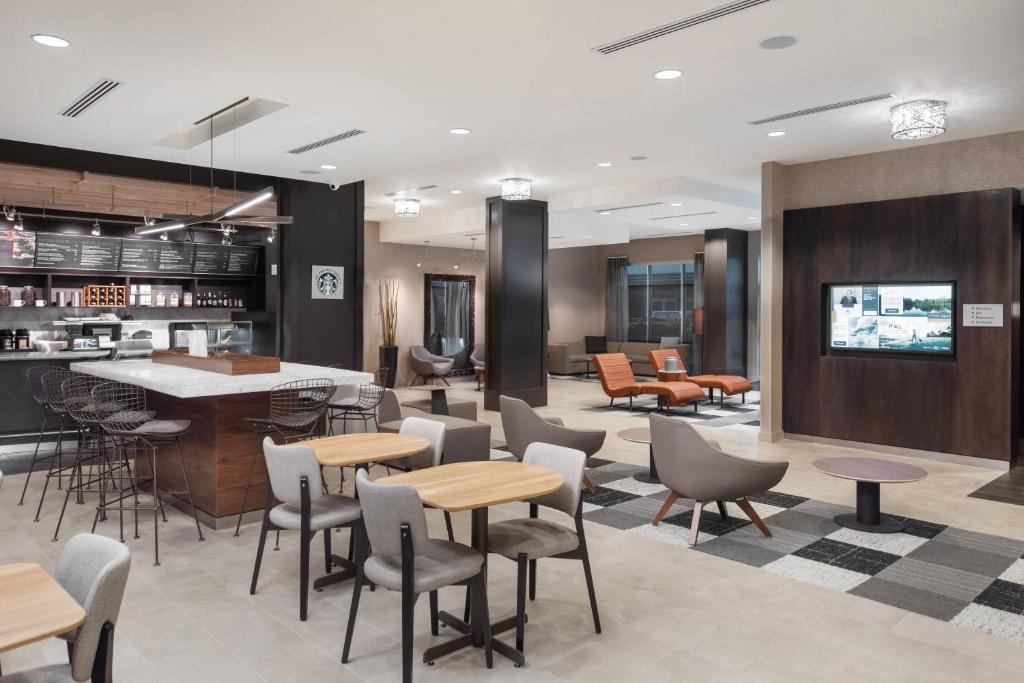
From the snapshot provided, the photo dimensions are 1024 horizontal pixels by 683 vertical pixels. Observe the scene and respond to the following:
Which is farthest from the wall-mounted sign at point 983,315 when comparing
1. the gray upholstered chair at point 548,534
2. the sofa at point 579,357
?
the sofa at point 579,357

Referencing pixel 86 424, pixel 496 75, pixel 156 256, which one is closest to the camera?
pixel 496 75

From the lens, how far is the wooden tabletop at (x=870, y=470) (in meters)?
4.73

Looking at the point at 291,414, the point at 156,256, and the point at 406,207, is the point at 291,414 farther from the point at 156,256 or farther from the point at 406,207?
the point at 406,207

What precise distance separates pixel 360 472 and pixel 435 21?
2.46 metres

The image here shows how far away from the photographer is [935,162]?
23.3ft

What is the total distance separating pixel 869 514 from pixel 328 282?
21.0ft

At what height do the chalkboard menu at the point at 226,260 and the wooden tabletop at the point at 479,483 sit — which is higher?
the chalkboard menu at the point at 226,260

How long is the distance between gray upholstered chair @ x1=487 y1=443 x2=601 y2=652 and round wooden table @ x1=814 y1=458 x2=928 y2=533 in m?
2.37

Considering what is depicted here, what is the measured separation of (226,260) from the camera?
10047 mm

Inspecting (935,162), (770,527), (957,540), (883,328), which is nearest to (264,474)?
(770,527)

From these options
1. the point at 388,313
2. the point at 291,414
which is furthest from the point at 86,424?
the point at 388,313

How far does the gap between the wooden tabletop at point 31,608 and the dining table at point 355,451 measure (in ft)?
5.24

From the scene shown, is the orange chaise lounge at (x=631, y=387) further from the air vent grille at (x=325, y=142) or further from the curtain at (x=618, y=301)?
the air vent grille at (x=325, y=142)

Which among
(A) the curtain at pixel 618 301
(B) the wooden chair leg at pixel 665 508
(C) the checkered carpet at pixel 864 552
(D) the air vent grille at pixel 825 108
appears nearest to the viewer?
(C) the checkered carpet at pixel 864 552
